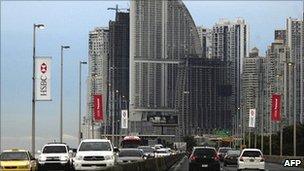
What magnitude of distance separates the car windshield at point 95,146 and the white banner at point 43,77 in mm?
13367

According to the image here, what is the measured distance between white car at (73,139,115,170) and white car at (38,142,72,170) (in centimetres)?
A: 648

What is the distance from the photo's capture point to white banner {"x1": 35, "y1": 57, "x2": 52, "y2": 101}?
2064 inches

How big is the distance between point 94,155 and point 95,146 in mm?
1014

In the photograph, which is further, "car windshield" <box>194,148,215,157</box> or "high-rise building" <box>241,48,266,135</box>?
"high-rise building" <box>241,48,266,135</box>

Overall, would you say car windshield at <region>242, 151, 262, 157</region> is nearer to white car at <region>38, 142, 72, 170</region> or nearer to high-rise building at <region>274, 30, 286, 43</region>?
white car at <region>38, 142, 72, 170</region>

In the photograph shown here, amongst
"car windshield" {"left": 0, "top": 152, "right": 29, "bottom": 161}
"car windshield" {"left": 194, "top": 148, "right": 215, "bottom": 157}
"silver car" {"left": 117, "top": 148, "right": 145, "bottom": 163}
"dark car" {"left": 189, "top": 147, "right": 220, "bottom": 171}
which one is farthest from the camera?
"silver car" {"left": 117, "top": 148, "right": 145, "bottom": 163}

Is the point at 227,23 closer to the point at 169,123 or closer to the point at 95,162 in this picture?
the point at 169,123

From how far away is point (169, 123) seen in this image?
17888cm

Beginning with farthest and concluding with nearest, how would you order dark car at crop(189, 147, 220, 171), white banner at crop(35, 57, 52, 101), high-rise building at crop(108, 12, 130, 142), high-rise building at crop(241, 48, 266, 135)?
high-rise building at crop(108, 12, 130, 142)
high-rise building at crop(241, 48, 266, 135)
white banner at crop(35, 57, 52, 101)
dark car at crop(189, 147, 220, 171)

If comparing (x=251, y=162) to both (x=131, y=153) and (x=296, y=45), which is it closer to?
(x=131, y=153)

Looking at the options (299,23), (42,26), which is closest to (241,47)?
(299,23)

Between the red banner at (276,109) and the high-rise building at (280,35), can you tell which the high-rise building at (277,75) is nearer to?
the high-rise building at (280,35)

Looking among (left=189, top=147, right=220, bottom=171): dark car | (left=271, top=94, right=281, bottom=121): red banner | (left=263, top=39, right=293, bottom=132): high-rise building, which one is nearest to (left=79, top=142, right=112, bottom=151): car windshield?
(left=189, top=147, right=220, bottom=171): dark car

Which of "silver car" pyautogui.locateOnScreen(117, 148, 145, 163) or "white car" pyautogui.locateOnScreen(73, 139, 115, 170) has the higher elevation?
"white car" pyautogui.locateOnScreen(73, 139, 115, 170)
